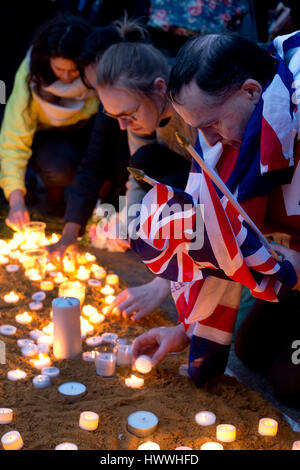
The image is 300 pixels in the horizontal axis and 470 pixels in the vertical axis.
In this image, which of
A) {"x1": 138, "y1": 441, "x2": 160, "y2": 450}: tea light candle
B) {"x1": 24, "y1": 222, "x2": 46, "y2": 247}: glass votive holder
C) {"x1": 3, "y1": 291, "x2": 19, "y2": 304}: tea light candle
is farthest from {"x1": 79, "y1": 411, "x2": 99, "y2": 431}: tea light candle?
{"x1": 24, "y1": 222, "x2": 46, "y2": 247}: glass votive holder

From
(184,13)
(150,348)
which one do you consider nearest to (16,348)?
(150,348)

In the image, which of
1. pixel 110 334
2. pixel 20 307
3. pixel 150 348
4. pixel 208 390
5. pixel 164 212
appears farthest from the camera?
pixel 20 307

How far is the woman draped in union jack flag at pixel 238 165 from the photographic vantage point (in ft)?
4.48

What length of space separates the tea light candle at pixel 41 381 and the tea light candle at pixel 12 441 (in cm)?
28

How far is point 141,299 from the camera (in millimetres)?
2166

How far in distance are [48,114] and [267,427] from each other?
79.8 inches

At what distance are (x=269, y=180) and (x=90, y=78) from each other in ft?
4.52

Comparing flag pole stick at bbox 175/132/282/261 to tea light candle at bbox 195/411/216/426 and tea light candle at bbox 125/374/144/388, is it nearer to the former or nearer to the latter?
tea light candle at bbox 195/411/216/426

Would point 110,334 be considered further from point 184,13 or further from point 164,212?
point 184,13

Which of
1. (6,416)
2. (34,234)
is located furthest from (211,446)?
(34,234)

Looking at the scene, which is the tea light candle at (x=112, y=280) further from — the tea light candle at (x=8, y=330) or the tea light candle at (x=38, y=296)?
the tea light candle at (x=8, y=330)

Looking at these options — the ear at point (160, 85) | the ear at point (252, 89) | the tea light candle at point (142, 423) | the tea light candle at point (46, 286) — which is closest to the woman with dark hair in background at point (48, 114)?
the tea light candle at point (46, 286)

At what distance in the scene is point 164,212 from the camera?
1.35 metres

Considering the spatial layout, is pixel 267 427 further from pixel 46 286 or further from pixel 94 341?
pixel 46 286
